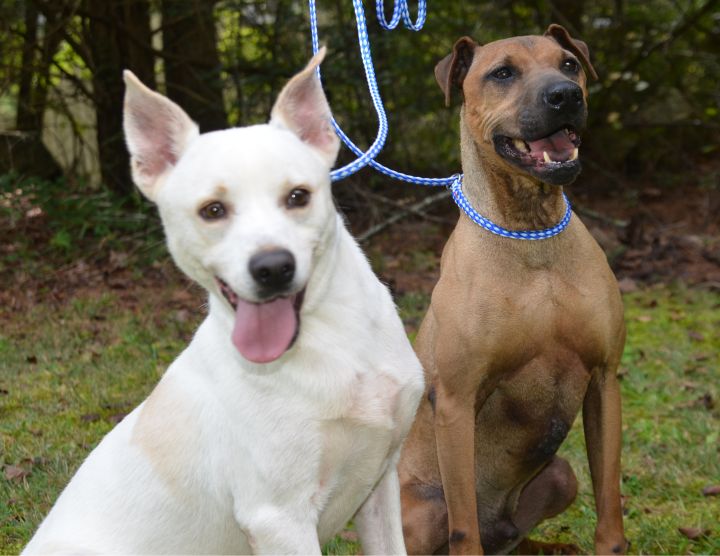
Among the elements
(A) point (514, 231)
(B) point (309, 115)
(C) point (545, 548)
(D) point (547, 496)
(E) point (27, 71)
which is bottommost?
(C) point (545, 548)

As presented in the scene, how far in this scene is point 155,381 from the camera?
636cm

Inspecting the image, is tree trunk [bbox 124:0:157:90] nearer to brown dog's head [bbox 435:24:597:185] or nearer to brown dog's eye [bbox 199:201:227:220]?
brown dog's head [bbox 435:24:597:185]

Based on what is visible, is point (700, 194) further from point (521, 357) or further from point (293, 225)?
point (293, 225)

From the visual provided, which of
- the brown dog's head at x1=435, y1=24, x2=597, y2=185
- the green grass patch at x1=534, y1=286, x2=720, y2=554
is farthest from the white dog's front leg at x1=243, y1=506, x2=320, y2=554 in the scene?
the green grass patch at x1=534, y1=286, x2=720, y2=554

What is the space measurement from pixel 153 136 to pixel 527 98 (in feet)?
5.38

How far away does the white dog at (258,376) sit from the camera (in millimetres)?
2766

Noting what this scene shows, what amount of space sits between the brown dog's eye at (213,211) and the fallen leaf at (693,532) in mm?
2673

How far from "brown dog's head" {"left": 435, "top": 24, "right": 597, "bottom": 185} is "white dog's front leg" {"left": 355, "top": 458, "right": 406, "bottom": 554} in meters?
1.35

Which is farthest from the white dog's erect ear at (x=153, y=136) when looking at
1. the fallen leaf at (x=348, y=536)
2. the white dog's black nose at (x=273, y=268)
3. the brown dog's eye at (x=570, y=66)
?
the fallen leaf at (x=348, y=536)

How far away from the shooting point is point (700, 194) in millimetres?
11312

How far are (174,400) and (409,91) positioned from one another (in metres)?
7.43

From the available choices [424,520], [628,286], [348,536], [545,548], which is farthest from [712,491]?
[628,286]

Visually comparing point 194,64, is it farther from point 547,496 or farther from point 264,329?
point 264,329

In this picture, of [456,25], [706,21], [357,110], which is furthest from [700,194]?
[357,110]
